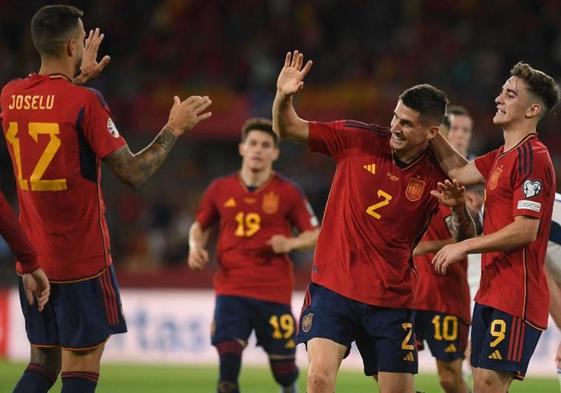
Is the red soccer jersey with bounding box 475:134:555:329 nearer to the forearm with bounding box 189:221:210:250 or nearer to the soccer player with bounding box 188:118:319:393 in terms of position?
the soccer player with bounding box 188:118:319:393

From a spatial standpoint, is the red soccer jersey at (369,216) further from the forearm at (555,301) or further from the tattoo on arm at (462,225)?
the forearm at (555,301)

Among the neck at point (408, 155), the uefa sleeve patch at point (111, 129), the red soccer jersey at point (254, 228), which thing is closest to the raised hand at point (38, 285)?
the uefa sleeve patch at point (111, 129)

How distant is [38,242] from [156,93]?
541 inches

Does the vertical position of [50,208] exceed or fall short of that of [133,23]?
it falls short

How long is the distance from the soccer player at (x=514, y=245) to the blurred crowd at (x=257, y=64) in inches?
465

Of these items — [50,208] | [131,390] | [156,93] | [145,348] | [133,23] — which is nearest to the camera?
[50,208]

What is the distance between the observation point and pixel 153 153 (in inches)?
228

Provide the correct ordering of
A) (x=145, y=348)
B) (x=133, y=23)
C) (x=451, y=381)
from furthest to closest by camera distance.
Result: 1. (x=133, y=23)
2. (x=145, y=348)
3. (x=451, y=381)

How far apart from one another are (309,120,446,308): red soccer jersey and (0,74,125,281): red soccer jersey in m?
1.33

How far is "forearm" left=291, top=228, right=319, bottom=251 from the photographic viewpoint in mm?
9145

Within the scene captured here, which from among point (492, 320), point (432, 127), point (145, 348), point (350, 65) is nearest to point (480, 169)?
point (432, 127)

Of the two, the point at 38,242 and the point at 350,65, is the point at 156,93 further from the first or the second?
the point at 38,242

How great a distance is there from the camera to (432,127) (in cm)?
634

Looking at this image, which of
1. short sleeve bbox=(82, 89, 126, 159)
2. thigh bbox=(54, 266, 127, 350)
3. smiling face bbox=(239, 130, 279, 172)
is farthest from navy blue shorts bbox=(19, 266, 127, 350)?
smiling face bbox=(239, 130, 279, 172)
